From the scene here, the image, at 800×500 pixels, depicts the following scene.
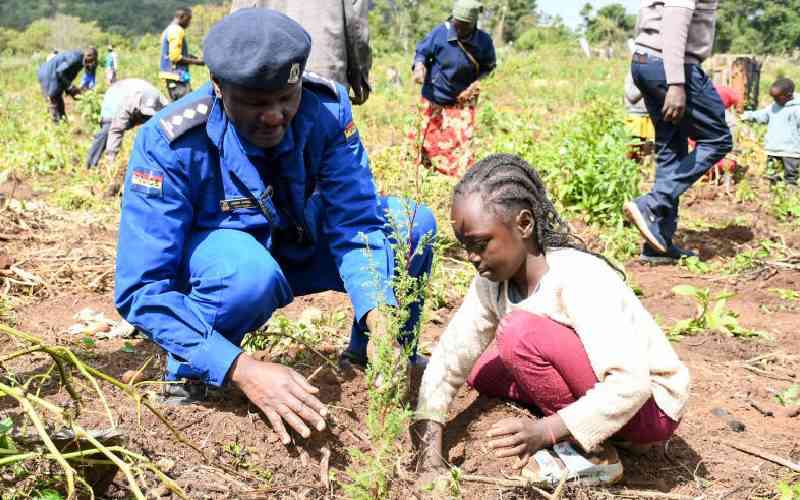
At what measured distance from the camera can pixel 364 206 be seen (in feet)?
8.71

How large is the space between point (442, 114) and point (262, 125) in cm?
476

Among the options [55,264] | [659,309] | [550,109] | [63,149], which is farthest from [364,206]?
[550,109]

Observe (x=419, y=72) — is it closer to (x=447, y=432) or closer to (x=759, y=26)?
(x=447, y=432)

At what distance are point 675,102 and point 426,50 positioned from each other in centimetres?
283

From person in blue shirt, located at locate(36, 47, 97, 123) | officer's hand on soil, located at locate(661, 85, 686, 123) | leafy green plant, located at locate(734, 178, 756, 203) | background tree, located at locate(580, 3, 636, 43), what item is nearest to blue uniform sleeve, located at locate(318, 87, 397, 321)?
officer's hand on soil, located at locate(661, 85, 686, 123)

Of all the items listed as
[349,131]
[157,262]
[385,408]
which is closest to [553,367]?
[385,408]

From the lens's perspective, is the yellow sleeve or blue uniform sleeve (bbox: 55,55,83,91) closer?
the yellow sleeve

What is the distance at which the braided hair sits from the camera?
7.18 feet

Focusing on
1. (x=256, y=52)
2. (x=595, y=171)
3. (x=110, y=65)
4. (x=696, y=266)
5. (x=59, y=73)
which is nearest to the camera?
(x=256, y=52)

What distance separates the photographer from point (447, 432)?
261 centimetres

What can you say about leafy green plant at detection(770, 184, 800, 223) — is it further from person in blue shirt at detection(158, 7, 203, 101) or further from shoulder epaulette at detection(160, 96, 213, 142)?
person in blue shirt at detection(158, 7, 203, 101)

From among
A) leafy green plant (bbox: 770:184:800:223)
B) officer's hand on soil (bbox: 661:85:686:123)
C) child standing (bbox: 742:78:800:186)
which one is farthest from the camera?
Result: child standing (bbox: 742:78:800:186)

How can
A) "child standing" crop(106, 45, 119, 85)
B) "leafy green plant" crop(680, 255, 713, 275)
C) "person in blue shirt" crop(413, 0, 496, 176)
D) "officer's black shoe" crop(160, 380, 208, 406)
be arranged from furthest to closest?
"child standing" crop(106, 45, 119, 85), "person in blue shirt" crop(413, 0, 496, 176), "leafy green plant" crop(680, 255, 713, 275), "officer's black shoe" crop(160, 380, 208, 406)

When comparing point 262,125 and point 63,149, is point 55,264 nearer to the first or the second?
point 262,125
